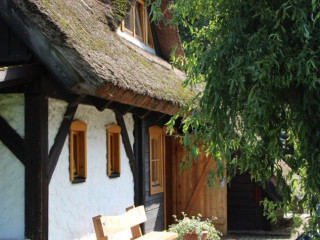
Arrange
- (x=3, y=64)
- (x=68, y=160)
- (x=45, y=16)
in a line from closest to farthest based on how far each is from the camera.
A: 1. (x=45, y=16)
2. (x=3, y=64)
3. (x=68, y=160)

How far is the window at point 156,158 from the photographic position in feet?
31.1

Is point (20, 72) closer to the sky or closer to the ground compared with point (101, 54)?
closer to the ground

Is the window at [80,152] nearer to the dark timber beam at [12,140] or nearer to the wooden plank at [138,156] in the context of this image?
the dark timber beam at [12,140]

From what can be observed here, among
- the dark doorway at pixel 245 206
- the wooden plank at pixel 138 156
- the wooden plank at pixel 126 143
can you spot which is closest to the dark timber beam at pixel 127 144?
the wooden plank at pixel 126 143

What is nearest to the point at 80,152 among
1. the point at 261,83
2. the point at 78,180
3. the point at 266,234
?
the point at 78,180

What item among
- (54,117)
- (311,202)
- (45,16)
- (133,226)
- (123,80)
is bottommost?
(133,226)

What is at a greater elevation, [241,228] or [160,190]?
[160,190]

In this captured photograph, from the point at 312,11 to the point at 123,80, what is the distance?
9.81ft

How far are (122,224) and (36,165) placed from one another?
143 cm

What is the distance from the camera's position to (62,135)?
233 inches

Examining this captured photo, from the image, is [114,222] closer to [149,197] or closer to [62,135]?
[62,135]

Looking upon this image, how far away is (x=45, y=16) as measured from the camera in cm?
525

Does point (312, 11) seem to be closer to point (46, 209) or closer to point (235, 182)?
point (46, 209)

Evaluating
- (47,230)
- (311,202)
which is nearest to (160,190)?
(47,230)
